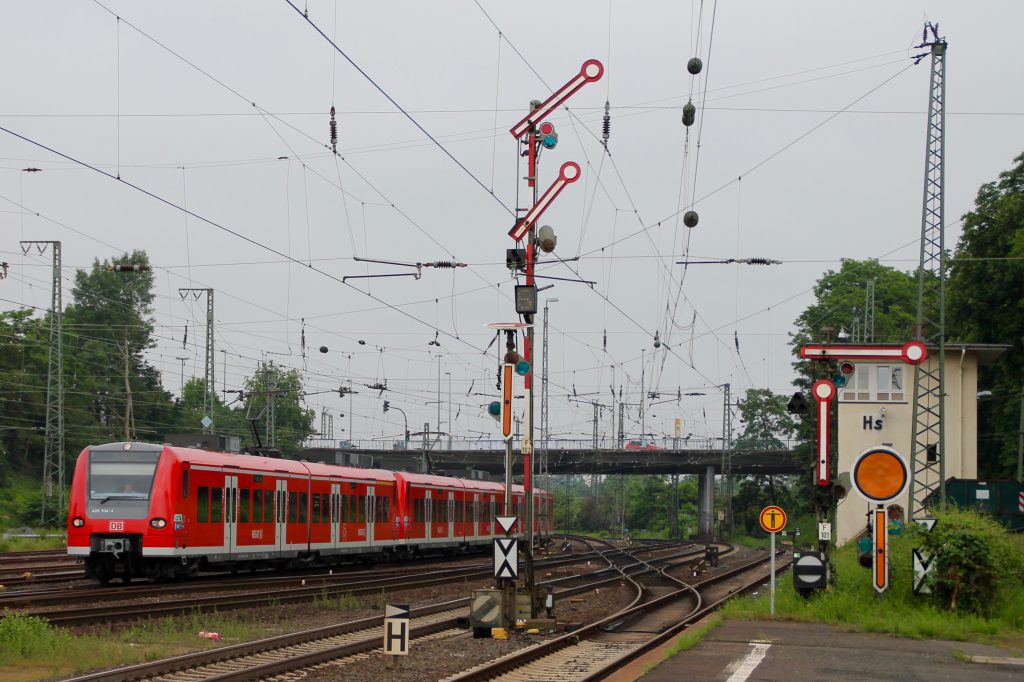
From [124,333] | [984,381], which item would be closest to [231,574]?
[984,381]

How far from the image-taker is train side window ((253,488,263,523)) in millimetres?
30391

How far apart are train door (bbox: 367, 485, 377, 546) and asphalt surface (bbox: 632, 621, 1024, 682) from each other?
22122 millimetres

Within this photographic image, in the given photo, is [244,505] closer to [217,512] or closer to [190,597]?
[217,512]

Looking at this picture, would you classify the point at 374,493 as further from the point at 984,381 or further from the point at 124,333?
the point at 124,333

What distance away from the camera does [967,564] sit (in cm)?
1878

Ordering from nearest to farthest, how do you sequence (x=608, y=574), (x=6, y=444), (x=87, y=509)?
1. (x=87, y=509)
2. (x=608, y=574)
3. (x=6, y=444)

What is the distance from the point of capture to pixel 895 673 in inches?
526

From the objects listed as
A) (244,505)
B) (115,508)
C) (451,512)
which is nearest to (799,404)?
(115,508)

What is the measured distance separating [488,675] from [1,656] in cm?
574

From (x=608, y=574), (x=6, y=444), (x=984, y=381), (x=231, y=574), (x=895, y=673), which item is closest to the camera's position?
(x=895, y=673)

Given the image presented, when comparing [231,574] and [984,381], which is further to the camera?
[984,381]

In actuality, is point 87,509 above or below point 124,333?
below

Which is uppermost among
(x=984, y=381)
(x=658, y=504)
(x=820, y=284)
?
(x=820, y=284)

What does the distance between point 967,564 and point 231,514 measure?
16866mm
